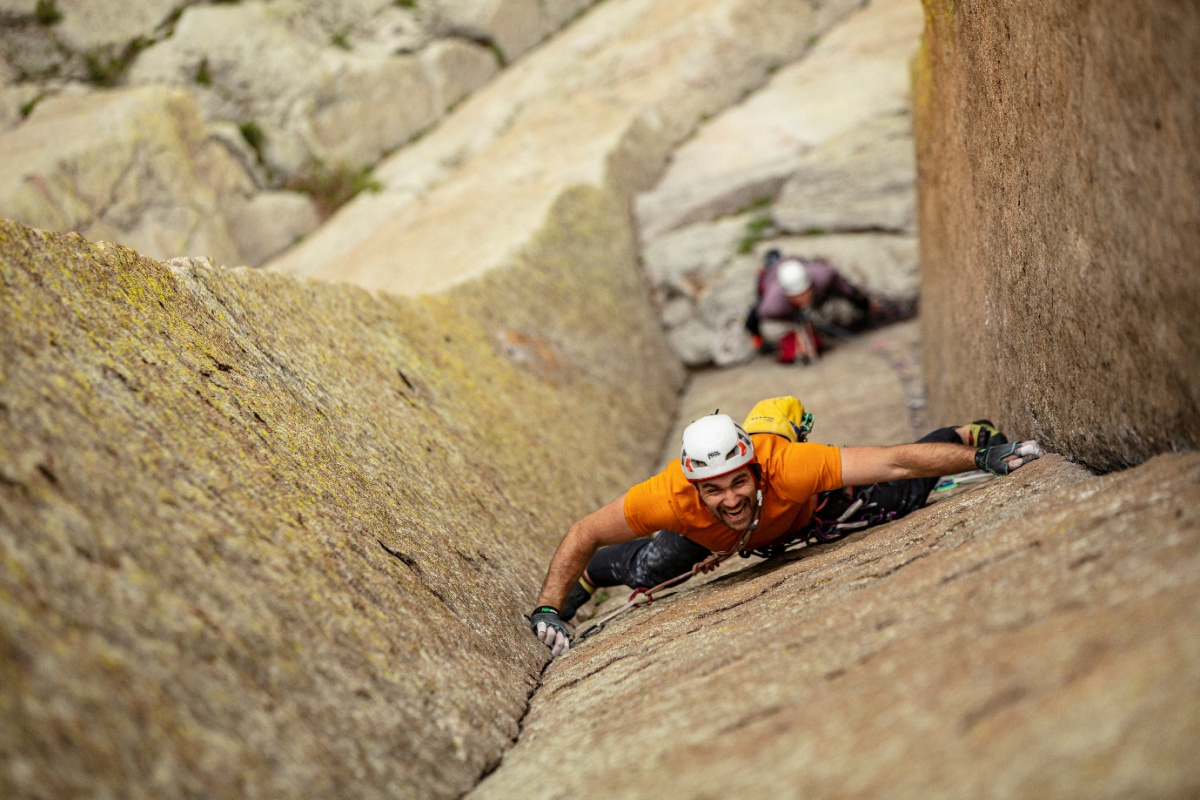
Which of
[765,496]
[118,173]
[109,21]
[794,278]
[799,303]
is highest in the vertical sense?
[109,21]

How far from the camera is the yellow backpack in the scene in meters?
6.39

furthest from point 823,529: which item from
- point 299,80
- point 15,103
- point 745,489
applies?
point 15,103

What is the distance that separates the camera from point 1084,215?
4.12 metres

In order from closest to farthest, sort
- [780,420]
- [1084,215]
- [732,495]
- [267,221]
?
[1084,215] < [732,495] < [780,420] < [267,221]

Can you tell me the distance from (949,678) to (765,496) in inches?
120

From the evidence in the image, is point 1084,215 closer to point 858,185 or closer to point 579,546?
point 579,546

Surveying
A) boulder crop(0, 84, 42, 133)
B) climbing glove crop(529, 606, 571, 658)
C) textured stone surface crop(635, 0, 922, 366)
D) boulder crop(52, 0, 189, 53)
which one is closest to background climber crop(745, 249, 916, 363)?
textured stone surface crop(635, 0, 922, 366)

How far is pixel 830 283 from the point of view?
13641mm

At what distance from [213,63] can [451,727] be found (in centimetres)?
2093

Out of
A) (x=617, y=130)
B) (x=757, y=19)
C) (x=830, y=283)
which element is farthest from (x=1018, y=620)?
(x=757, y=19)

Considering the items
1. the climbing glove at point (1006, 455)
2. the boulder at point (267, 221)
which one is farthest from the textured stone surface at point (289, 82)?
the climbing glove at point (1006, 455)

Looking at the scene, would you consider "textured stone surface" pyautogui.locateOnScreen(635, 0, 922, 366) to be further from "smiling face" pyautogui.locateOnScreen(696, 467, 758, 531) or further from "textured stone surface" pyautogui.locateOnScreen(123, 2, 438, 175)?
"smiling face" pyautogui.locateOnScreen(696, 467, 758, 531)

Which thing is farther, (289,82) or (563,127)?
(289,82)

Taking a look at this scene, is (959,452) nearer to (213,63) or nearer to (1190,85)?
(1190,85)
